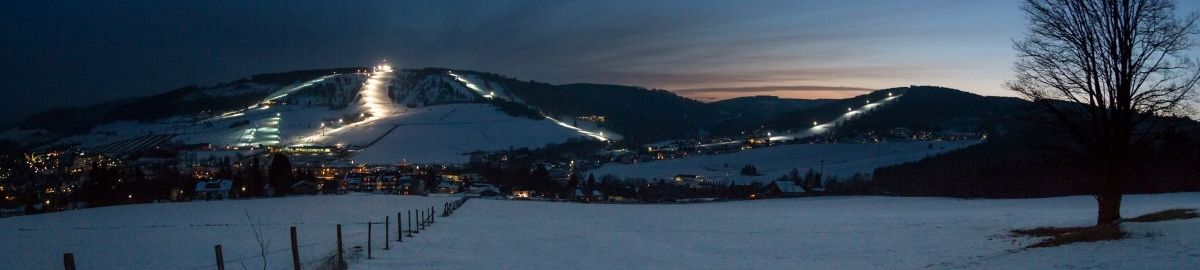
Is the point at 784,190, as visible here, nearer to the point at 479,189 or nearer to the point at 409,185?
the point at 479,189

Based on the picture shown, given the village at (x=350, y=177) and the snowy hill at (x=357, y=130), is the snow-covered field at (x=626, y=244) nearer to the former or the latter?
the village at (x=350, y=177)

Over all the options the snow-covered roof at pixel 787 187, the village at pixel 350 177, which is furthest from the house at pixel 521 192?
the snow-covered roof at pixel 787 187

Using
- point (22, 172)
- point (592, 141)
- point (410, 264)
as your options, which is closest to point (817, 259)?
point (410, 264)

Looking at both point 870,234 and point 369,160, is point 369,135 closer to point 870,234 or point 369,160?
point 369,160

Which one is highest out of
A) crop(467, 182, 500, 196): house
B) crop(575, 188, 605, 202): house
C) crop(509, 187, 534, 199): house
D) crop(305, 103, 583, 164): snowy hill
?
crop(305, 103, 583, 164): snowy hill

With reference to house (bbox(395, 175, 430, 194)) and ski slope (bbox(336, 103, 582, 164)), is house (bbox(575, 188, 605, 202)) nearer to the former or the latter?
house (bbox(395, 175, 430, 194))

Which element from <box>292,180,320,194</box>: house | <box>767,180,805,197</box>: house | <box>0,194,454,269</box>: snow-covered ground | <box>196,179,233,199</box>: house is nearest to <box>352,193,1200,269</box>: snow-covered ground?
<box>0,194,454,269</box>: snow-covered ground

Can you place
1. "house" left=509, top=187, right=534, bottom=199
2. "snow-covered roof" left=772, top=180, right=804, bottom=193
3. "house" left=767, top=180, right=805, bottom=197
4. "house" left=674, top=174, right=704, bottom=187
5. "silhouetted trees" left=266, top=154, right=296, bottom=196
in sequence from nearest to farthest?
"silhouetted trees" left=266, top=154, right=296, bottom=196, "house" left=767, top=180, right=805, bottom=197, "house" left=509, top=187, right=534, bottom=199, "snow-covered roof" left=772, top=180, right=804, bottom=193, "house" left=674, top=174, right=704, bottom=187
